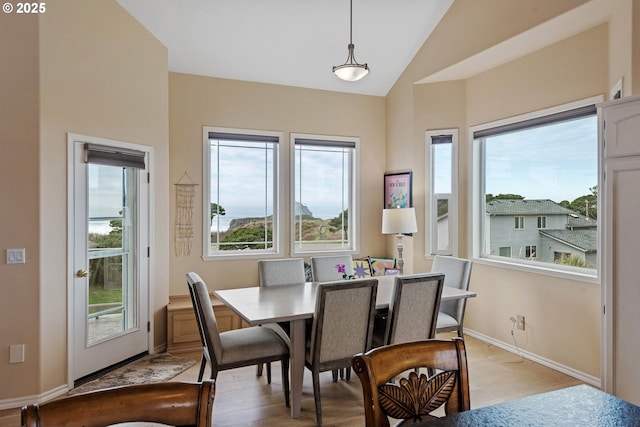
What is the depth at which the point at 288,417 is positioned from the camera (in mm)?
2924

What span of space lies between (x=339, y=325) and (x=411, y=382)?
1.54 meters

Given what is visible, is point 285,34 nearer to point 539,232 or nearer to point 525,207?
point 525,207

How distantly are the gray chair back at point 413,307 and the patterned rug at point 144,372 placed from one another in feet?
6.52

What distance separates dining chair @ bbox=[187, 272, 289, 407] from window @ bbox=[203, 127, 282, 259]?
1.93m

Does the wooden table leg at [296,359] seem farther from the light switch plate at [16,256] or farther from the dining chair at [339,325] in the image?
the light switch plate at [16,256]

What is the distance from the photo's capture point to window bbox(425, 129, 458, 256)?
4.92 m

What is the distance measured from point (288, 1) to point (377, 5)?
895 millimetres

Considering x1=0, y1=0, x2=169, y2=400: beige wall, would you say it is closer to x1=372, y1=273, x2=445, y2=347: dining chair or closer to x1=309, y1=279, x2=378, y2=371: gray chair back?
x1=309, y1=279, x2=378, y2=371: gray chair back

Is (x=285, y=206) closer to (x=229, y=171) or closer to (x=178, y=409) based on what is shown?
(x=229, y=171)

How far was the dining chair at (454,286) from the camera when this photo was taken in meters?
3.74

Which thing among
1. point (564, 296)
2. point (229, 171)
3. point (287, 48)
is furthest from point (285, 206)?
point (564, 296)

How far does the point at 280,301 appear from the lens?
3203mm

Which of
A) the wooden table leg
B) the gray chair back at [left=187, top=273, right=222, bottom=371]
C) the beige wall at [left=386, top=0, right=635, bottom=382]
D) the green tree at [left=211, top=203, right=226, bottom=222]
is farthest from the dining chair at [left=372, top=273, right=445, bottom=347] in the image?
the green tree at [left=211, top=203, right=226, bottom=222]

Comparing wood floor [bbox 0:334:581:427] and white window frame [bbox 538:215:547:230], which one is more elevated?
white window frame [bbox 538:215:547:230]
